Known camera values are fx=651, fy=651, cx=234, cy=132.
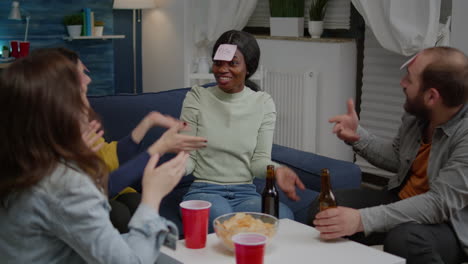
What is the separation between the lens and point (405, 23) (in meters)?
3.88

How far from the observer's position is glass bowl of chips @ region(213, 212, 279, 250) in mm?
1913

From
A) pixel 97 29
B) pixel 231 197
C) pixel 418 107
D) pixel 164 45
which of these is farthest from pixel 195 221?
pixel 97 29

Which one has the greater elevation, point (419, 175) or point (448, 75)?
point (448, 75)

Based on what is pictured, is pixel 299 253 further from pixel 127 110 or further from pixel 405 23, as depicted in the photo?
pixel 405 23

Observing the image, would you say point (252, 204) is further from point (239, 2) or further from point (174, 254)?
point (239, 2)

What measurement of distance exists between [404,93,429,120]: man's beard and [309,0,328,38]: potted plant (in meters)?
2.31

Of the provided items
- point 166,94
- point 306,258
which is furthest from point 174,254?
point 166,94

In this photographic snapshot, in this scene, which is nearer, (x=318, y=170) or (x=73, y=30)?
(x=318, y=170)

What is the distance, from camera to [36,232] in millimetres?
1438

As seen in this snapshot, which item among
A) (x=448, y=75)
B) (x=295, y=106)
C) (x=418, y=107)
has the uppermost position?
(x=448, y=75)

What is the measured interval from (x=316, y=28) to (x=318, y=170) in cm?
190

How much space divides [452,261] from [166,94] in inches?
61.6

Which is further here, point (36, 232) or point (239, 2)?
point (239, 2)

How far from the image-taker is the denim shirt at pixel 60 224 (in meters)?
1.41
